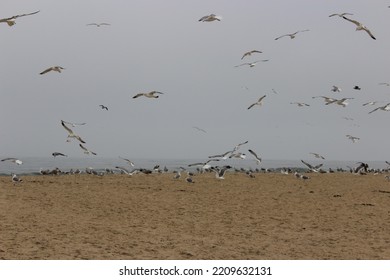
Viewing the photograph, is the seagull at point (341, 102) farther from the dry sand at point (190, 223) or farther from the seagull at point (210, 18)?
the seagull at point (210, 18)

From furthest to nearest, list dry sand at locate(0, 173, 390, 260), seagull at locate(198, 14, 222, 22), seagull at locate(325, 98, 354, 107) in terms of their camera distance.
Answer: seagull at locate(325, 98, 354, 107), seagull at locate(198, 14, 222, 22), dry sand at locate(0, 173, 390, 260)

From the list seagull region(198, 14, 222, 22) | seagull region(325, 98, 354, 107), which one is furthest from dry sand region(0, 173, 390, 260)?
seagull region(198, 14, 222, 22)

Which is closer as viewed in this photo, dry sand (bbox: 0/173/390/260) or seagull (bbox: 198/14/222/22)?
dry sand (bbox: 0/173/390/260)

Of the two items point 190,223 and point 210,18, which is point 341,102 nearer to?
point 210,18

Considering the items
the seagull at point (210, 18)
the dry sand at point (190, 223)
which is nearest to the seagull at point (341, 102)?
the dry sand at point (190, 223)

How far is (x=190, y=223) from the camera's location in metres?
17.5

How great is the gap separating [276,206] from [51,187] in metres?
13.1

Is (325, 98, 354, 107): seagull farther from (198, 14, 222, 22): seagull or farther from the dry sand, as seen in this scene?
(198, 14, 222, 22): seagull

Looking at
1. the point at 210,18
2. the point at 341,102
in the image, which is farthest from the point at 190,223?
the point at 341,102

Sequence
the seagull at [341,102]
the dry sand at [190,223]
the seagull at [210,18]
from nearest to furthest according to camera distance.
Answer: the dry sand at [190,223]
the seagull at [210,18]
the seagull at [341,102]

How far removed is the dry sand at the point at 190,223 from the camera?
522 inches

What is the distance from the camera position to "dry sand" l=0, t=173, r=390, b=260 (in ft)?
43.5

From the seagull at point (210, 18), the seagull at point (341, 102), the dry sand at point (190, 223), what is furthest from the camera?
the seagull at point (341, 102)
